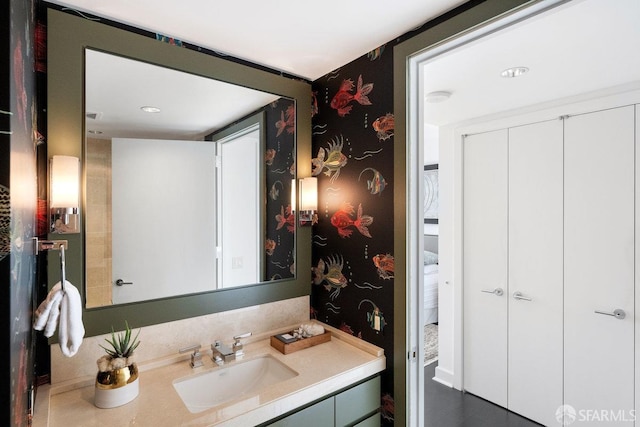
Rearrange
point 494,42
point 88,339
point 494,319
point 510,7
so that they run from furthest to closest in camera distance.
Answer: point 494,319, point 494,42, point 88,339, point 510,7

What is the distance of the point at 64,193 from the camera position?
49.4 inches

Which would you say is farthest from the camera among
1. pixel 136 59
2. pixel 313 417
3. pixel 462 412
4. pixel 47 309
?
pixel 462 412

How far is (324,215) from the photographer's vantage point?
2047mm

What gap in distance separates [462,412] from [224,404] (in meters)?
2.15

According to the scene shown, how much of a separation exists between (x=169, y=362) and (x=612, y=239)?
2.69m

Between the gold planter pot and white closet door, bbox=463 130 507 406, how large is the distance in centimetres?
253

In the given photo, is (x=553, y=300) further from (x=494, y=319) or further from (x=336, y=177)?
(x=336, y=177)

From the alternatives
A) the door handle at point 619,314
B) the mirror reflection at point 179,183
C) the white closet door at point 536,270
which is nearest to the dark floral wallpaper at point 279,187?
the mirror reflection at point 179,183

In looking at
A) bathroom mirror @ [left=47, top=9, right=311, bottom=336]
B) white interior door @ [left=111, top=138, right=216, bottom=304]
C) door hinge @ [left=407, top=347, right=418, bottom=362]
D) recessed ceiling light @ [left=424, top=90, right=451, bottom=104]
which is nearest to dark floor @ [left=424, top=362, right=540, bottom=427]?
door hinge @ [left=407, top=347, right=418, bottom=362]

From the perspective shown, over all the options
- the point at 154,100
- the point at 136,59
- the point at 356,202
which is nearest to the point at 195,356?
the point at 356,202

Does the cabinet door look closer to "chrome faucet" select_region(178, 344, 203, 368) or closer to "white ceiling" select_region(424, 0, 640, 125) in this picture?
"chrome faucet" select_region(178, 344, 203, 368)

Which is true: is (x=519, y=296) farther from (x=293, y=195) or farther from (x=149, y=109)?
(x=149, y=109)

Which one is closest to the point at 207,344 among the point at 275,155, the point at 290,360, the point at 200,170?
the point at 290,360

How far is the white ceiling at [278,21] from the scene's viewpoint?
1.36 meters
